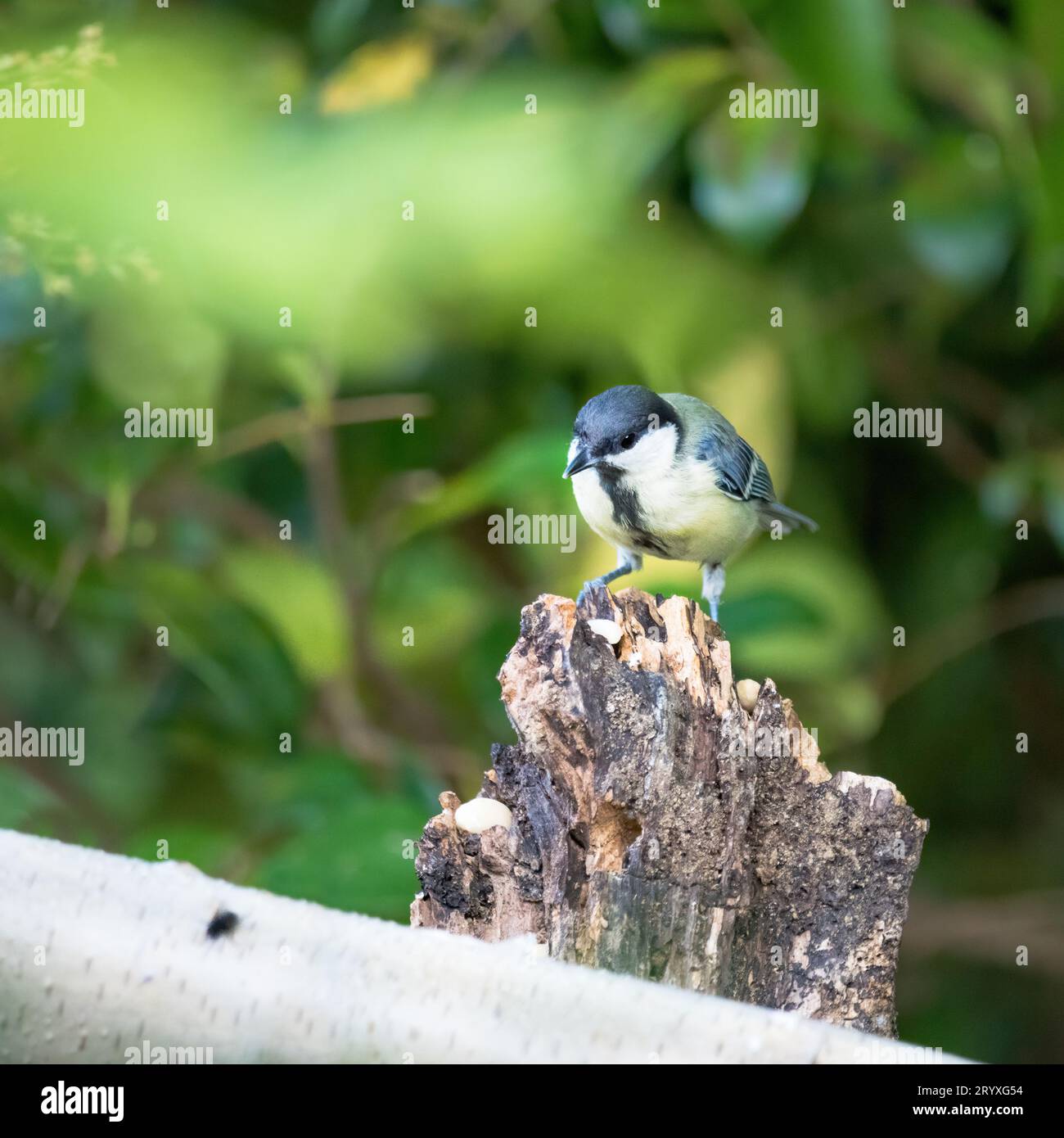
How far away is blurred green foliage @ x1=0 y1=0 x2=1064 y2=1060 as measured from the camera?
2461mm

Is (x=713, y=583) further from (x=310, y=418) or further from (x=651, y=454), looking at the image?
(x=310, y=418)

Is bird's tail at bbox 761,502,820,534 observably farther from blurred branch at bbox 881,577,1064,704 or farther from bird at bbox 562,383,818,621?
blurred branch at bbox 881,577,1064,704

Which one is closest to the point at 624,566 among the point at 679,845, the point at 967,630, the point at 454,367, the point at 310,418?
the point at 310,418

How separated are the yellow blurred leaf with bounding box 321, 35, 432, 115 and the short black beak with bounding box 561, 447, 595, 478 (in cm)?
105

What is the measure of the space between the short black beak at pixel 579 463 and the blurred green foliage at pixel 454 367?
0.24 m

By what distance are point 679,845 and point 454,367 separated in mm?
1918

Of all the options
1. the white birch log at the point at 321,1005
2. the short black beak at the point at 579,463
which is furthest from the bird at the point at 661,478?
the white birch log at the point at 321,1005

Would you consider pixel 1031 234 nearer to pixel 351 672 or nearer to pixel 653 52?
pixel 653 52

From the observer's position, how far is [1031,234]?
295 cm

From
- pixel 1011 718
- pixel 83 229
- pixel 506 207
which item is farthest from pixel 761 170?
pixel 1011 718

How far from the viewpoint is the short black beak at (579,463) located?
2.16 meters

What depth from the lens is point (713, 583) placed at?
8.24 ft

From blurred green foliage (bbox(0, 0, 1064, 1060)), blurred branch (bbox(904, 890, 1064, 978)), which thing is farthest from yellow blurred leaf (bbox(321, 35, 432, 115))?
blurred branch (bbox(904, 890, 1064, 978))

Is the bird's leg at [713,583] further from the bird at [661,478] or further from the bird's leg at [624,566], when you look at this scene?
the bird's leg at [624,566]
